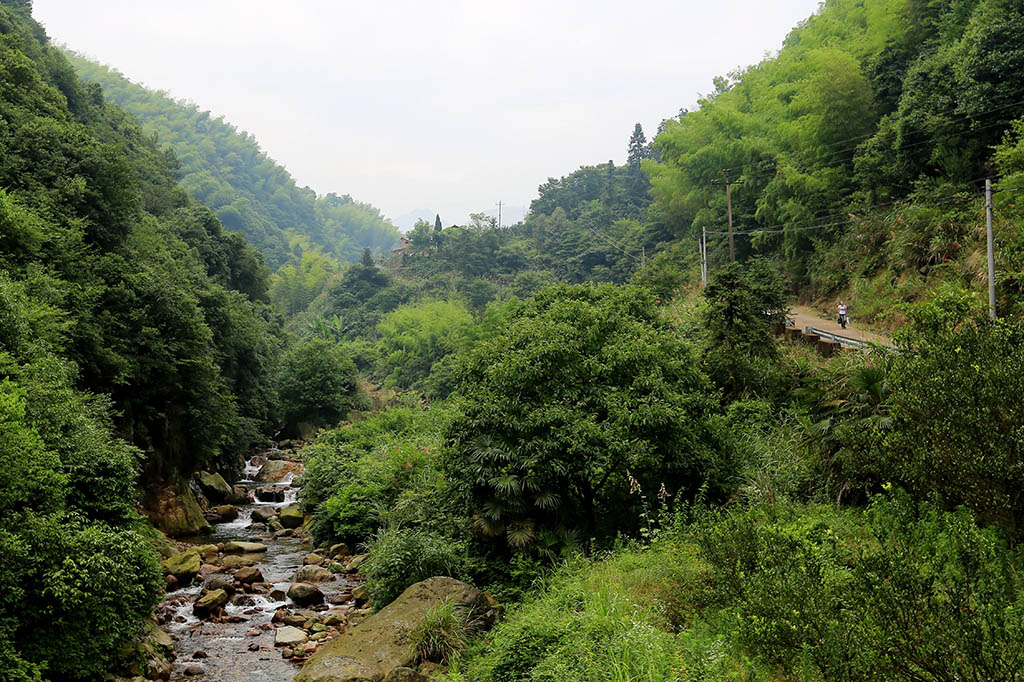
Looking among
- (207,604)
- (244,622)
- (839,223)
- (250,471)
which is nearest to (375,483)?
(244,622)

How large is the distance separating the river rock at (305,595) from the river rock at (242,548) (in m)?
4.62

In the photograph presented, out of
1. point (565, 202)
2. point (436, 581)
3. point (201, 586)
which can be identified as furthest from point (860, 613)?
point (565, 202)

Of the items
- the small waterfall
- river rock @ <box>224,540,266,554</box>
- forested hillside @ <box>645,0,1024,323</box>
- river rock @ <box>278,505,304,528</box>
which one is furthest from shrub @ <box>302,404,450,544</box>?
forested hillside @ <box>645,0,1024,323</box>

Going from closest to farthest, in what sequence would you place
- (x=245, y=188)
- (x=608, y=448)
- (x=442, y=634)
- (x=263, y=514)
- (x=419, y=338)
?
(x=442, y=634) < (x=608, y=448) < (x=263, y=514) < (x=419, y=338) < (x=245, y=188)

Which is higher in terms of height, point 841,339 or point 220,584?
point 841,339

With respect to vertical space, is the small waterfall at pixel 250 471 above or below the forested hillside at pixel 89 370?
below

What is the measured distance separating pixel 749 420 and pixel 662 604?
8.13 m

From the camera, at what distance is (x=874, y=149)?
86.1 ft

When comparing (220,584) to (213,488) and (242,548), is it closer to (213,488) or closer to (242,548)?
→ (242,548)

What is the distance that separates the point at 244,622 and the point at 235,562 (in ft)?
13.6

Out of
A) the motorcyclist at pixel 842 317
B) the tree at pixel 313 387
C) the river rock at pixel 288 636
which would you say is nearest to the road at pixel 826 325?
the motorcyclist at pixel 842 317

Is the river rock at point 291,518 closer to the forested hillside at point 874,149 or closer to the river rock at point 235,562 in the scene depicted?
the river rock at point 235,562

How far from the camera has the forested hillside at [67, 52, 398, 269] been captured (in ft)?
351

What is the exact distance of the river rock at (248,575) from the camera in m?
16.5
